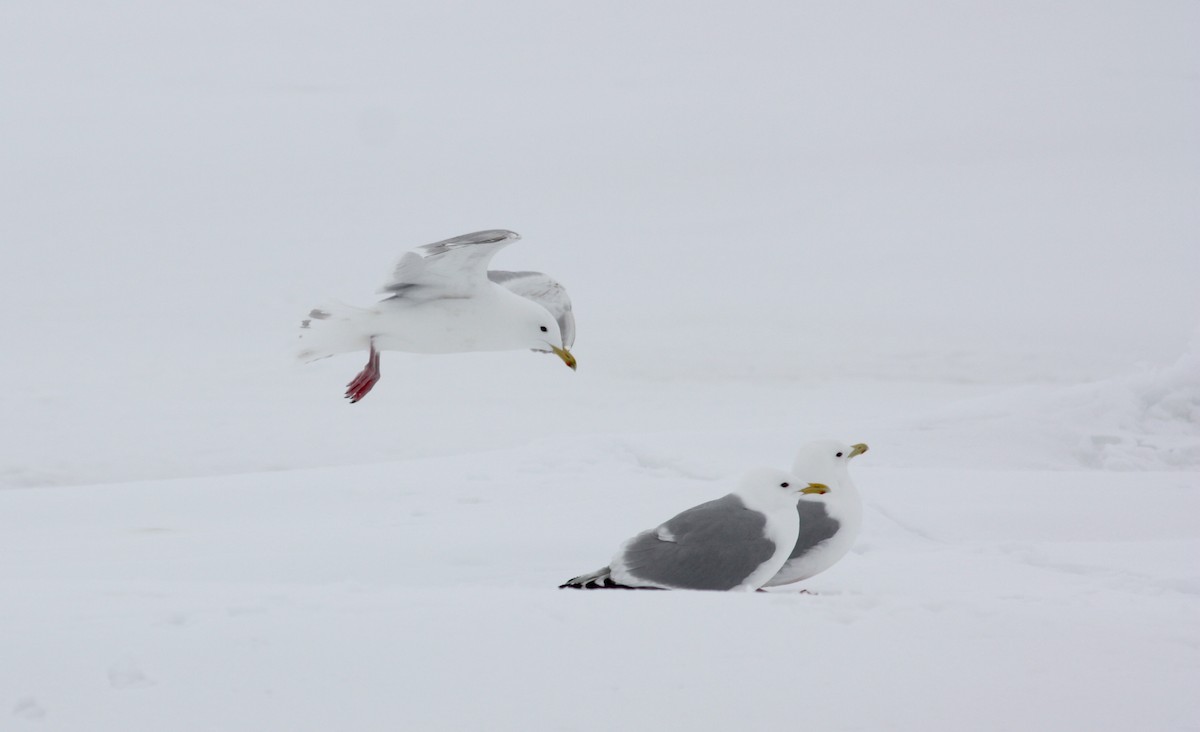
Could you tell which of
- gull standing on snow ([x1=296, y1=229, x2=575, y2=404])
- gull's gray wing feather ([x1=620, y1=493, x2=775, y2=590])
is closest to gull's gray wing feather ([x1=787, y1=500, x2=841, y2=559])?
gull's gray wing feather ([x1=620, y1=493, x2=775, y2=590])

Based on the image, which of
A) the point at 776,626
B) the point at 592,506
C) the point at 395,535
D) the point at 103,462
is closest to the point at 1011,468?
the point at 592,506

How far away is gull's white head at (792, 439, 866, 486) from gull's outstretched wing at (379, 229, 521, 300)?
1426mm

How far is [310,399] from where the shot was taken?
52.9 ft

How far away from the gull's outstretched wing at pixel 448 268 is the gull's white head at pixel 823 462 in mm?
1426

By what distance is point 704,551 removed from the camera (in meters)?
4.30

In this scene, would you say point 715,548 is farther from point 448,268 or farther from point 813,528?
point 448,268

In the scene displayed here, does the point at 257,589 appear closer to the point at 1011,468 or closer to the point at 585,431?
the point at 1011,468

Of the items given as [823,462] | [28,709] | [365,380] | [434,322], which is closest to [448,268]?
[434,322]

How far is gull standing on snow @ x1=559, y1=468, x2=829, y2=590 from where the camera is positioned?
167 inches

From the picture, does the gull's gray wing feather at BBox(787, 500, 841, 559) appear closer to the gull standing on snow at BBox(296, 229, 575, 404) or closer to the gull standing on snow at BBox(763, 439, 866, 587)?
the gull standing on snow at BBox(763, 439, 866, 587)

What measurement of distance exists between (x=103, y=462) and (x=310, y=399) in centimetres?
381

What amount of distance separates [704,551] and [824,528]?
60cm

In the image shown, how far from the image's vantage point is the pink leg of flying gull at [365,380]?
5715 mm

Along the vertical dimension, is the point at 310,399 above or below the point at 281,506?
below
